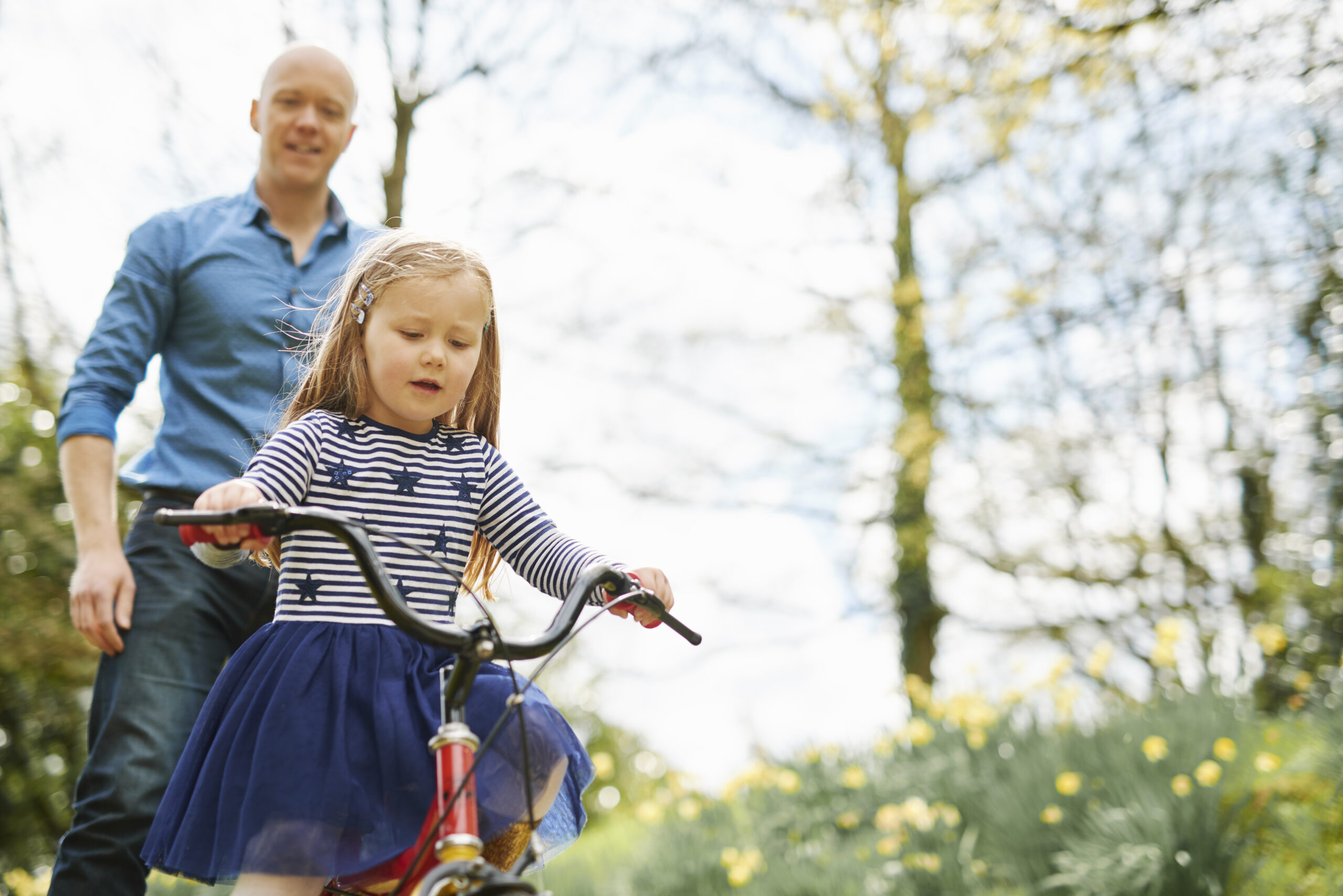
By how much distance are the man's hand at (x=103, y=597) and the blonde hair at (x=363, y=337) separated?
553 millimetres

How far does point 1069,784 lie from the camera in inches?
164

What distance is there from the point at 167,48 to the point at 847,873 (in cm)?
642

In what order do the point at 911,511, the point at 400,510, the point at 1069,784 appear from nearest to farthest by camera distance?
the point at 400,510 < the point at 1069,784 < the point at 911,511

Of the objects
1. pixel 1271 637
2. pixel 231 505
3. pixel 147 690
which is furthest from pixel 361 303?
pixel 1271 637

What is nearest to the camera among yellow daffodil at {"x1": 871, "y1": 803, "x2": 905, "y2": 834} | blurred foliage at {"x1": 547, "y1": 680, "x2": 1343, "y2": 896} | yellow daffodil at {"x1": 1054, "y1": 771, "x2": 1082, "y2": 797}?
blurred foliage at {"x1": 547, "y1": 680, "x2": 1343, "y2": 896}

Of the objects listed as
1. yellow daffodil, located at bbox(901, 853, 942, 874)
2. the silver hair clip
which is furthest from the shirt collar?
yellow daffodil, located at bbox(901, 853, 942, 874)

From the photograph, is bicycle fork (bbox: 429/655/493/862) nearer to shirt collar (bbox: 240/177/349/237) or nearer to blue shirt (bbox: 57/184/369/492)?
blue shirt (bbox: 57/184/369/492)

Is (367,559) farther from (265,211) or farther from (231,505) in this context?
(265,211)

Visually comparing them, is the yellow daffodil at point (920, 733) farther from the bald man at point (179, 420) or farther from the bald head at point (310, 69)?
the bald head at point (310, 69)

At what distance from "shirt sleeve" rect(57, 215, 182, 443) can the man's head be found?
0.31m

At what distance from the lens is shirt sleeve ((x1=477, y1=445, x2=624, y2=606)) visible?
68.7 inches

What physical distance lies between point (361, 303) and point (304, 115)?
3.27 feet

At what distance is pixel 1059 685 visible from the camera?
547 cm

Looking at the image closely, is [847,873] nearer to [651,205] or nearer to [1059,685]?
[1059,685]
